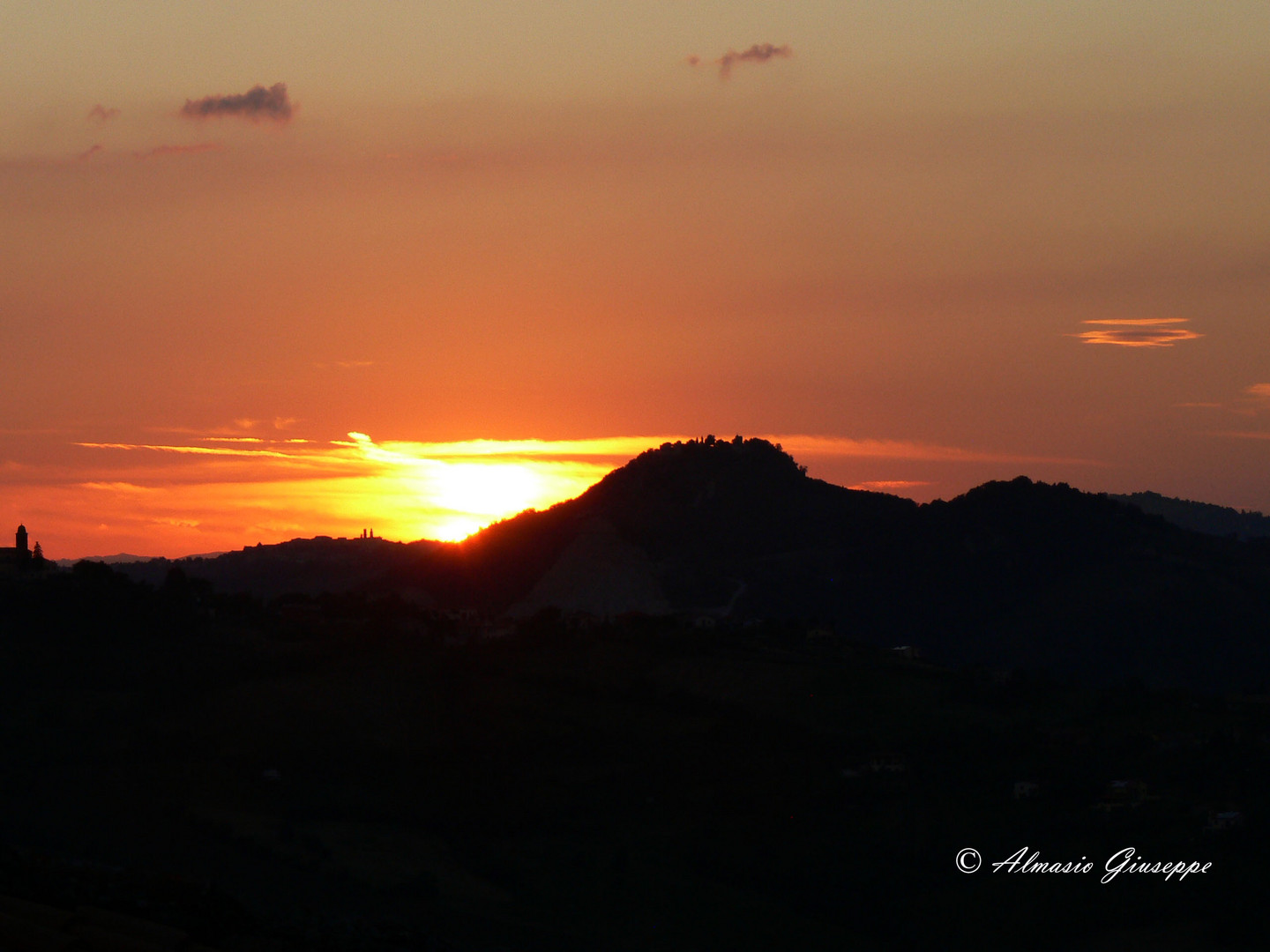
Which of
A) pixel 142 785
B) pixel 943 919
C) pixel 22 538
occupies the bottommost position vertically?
pixel 943 919

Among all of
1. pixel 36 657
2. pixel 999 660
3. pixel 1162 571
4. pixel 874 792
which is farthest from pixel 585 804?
pixel 1162 571

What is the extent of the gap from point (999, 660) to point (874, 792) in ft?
265

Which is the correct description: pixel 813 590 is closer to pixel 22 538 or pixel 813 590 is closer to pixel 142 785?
pixel 22 538

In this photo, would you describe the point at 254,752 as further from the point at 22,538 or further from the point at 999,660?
the point at 999,660

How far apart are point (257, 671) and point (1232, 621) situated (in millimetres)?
110684

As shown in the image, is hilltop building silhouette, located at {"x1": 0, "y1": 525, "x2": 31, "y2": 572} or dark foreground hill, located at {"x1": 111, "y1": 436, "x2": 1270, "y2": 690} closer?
hilltop building silhouette, located at {"x1": 0, "y1": 525, "x2": 31, "y2": 572}

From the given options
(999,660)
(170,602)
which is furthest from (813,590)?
(170,602)

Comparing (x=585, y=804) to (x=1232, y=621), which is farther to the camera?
(x=1232, y=621)

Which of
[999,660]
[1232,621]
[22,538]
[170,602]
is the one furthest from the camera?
[1232,621]

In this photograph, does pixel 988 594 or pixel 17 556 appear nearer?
pixel 17 556

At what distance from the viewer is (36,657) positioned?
98.4 m

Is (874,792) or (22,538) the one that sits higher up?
(22,538)

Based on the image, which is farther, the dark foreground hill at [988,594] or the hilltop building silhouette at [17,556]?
the dark foreground hill at [988,594]

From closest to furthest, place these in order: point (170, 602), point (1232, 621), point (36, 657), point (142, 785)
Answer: point (142, 785) → point (36, 657) → point (170, 602) → point (1232, 621)
